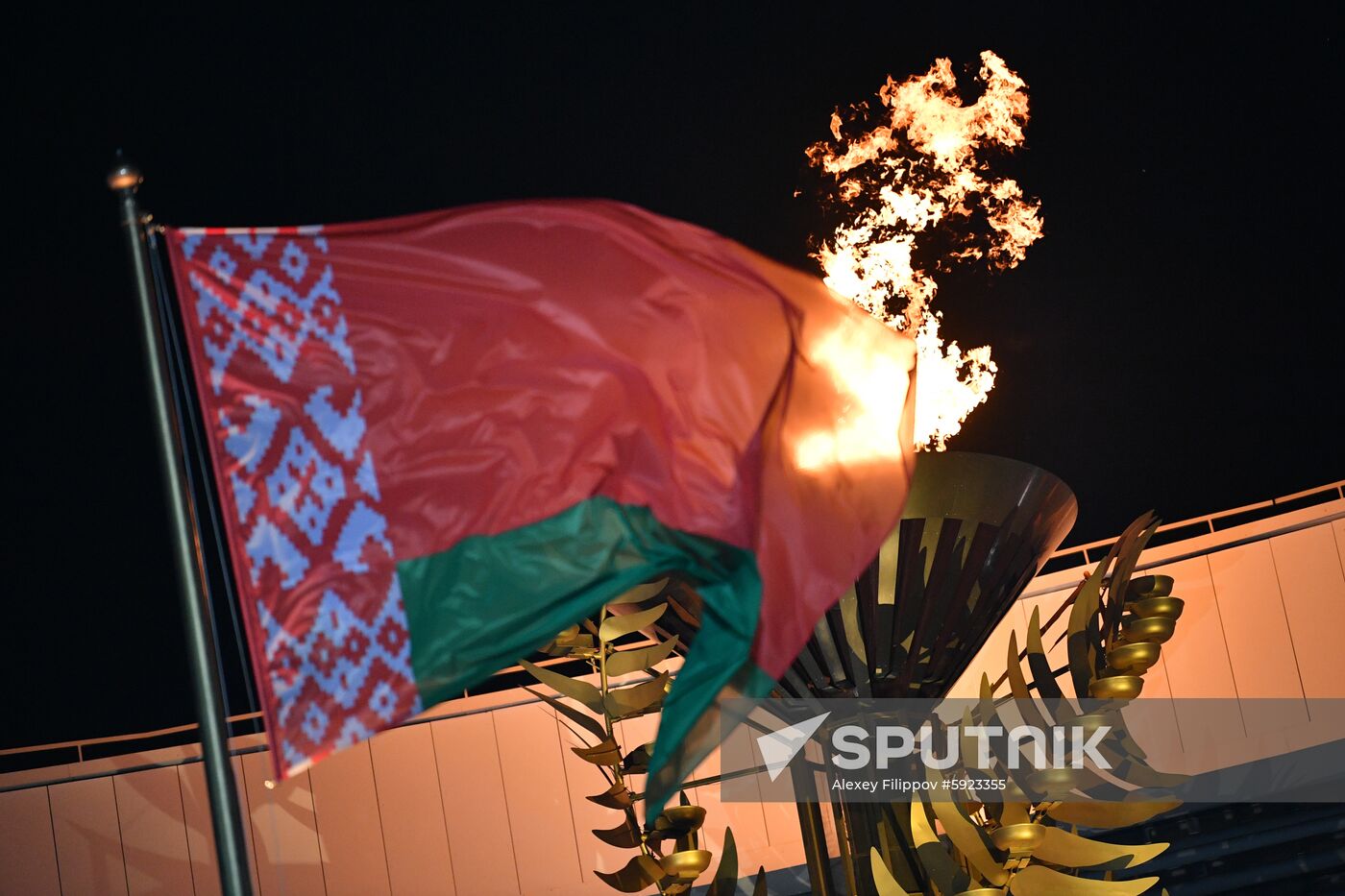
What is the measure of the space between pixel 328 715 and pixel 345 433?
698 millimetres

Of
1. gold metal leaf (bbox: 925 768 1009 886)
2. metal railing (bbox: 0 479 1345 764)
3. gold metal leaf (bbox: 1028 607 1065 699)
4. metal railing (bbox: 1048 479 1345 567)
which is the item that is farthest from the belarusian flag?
metal railing (bbox: 1048 479 1345 567)

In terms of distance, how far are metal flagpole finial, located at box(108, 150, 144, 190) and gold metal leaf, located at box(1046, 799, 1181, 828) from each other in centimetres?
344

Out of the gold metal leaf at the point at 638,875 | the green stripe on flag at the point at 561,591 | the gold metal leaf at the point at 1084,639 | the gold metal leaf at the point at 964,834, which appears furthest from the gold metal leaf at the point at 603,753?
the green stripe on flag at the point at 561,591

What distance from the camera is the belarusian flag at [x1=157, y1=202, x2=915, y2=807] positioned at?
324cm

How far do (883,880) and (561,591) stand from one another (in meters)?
1.67

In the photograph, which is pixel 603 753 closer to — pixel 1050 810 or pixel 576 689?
pixel 576 689

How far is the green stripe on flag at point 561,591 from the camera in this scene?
3305 mm

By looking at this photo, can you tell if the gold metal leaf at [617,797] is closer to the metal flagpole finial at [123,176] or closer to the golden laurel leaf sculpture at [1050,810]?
the golden laurel leaf sculpture at [1050,810]

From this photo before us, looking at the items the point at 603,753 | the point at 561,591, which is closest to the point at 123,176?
the point at 561,591

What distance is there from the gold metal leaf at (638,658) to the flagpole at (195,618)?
2449mm

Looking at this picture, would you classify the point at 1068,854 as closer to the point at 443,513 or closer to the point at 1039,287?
the point at 443,513

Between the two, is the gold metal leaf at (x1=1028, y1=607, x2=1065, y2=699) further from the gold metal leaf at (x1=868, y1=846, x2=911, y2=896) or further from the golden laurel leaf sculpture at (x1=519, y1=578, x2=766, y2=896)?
the golden laurel leaf sculpture at (x1=519, y1=578, x2=766, y2=896)

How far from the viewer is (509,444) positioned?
351 cm

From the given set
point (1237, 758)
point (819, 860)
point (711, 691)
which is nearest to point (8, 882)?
point (819, 860)
